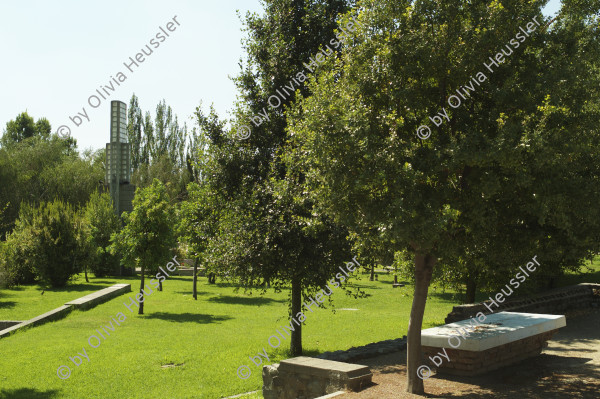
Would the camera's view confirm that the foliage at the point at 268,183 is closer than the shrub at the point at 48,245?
Yes

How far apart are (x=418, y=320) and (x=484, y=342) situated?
1.40m

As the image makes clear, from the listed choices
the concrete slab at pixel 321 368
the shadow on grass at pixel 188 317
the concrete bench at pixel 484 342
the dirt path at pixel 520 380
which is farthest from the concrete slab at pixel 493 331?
the shadow on grass at pixel 188 317

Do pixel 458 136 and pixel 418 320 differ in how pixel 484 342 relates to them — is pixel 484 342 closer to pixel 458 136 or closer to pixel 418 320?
pixel 418 320

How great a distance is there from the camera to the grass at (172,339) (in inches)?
415

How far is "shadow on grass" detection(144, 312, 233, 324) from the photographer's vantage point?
18.8 metres

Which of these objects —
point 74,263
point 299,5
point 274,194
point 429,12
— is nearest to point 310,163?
point 429,12

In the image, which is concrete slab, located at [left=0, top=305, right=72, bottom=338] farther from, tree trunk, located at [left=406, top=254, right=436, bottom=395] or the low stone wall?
tree trunk, located at [left=406, top=254, right=436, bottom=395]

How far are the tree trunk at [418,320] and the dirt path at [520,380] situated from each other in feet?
0.84

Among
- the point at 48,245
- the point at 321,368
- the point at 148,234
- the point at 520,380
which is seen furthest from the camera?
the point at 48,245

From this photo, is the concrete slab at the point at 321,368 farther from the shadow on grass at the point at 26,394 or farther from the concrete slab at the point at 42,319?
the concrete slab at the point at 42,319

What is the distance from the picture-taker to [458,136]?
712cm

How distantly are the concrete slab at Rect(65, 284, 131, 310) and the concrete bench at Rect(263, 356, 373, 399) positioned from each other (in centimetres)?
1453

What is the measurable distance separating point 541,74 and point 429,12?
5.96ft

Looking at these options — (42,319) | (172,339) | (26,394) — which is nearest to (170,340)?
(172,339)
